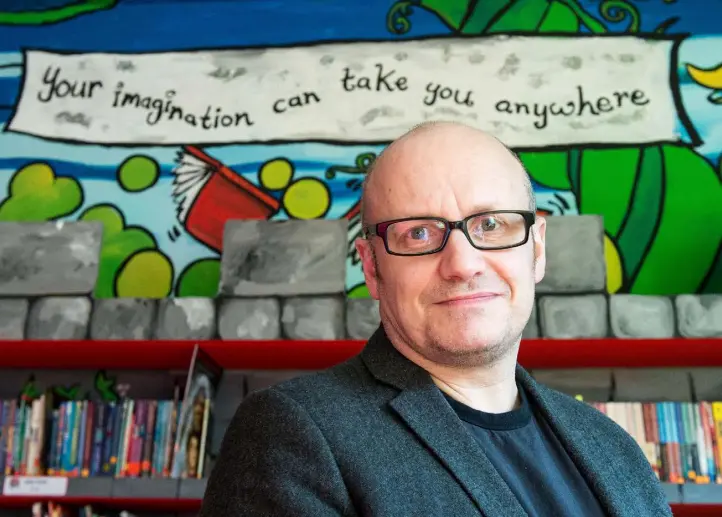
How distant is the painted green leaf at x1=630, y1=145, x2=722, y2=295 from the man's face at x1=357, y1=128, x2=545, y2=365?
1.78m

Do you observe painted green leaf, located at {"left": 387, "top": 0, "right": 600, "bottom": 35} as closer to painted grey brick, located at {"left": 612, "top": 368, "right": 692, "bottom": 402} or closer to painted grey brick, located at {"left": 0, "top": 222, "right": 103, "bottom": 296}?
painted grey brick, located at {"left": 612, "top": 368, "right": 692, "bottom": 402}

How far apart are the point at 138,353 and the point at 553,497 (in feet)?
5.91

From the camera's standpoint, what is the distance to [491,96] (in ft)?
10.0

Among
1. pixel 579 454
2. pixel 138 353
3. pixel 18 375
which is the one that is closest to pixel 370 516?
pixel 579 454

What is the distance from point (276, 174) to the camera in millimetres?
3012

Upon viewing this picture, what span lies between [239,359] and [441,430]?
1661mm

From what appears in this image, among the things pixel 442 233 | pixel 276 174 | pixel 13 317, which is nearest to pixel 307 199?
pixel 276 174

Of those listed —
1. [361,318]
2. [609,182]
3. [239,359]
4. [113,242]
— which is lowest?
[239,359]

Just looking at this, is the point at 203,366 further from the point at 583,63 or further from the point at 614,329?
the point at 583,63

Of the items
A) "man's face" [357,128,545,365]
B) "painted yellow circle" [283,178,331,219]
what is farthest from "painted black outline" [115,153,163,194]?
"man's face" [357,128,545,365]

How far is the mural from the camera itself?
112 inches

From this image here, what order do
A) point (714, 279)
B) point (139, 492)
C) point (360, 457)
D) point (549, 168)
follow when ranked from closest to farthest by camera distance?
point (360, 457), point (139, 492), point (714, 279), point (549, 168)

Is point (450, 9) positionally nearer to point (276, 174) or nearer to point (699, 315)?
point (276, 174)

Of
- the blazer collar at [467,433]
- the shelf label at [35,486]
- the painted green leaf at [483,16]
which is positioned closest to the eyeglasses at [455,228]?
the blazer collar at [467,433]
